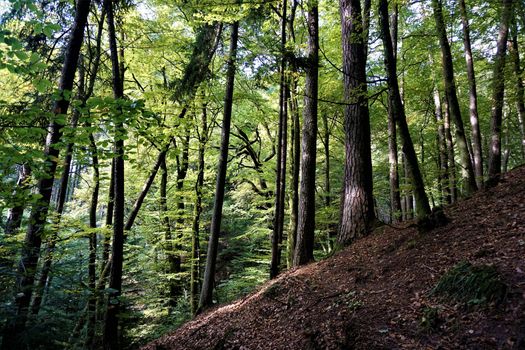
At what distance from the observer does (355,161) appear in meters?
7.26

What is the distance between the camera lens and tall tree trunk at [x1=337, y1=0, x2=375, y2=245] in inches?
279

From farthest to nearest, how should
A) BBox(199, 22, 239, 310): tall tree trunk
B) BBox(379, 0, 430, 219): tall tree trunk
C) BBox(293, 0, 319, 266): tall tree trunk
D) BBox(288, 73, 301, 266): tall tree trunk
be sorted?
1. BBox(288, 73, 301, 266): tall tree trunk
2. BBox(199, 22, 239, 310): tall tree trunk
3. BBox(293, 0, 319, 266): tall tree trunk
4. BBox(379, 0, 430, 219): tall tree trunk

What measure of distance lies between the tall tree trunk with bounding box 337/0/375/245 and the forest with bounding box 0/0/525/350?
0.03 metres

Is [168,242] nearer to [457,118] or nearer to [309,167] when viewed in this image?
[309,167]

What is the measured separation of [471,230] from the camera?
15.9ft

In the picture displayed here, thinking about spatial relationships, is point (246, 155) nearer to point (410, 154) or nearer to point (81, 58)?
point (81, 58)

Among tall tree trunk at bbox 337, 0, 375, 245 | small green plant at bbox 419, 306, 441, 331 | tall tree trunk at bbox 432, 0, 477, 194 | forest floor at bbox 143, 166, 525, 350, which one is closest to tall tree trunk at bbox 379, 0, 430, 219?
forest floor at bbox 143, 166, 525, 350

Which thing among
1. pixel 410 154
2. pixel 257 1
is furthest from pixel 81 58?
pixel 410 154

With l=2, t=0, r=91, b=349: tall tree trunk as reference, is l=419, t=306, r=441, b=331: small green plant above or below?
below

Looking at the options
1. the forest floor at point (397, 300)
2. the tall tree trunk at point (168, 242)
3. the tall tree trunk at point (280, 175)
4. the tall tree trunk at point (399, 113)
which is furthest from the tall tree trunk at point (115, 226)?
the tall tree trunk at point (168, 242)

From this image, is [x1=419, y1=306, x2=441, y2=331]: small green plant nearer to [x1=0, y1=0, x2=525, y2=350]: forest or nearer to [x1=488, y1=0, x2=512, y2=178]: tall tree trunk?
[x1=0, y1=0, x2=525, y2=350]: forest

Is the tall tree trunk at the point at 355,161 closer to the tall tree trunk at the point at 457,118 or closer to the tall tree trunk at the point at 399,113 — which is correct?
the tall tree trunk at the point at 399,113

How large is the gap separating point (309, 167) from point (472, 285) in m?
5.00

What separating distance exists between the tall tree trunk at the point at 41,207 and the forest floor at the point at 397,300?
9.31 feet
